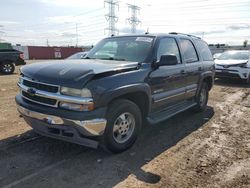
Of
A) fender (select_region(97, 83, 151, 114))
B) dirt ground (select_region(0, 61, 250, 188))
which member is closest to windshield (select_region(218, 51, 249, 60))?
dirt ground (select_region(0, 61, 250, 188))

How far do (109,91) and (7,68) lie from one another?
A: 13441 mm

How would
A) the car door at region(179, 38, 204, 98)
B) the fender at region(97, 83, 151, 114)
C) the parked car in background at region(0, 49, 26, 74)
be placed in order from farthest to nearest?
the parked car in background at region(0, 49, 26, 74) → the car door at region(179, 38, 204, 98) → the fender at region(97, 83, 151, 114)

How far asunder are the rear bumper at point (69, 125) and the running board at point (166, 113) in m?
1.27

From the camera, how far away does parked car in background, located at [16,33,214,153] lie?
369 centimetres

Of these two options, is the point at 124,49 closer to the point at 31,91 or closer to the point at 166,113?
the point at 166,113

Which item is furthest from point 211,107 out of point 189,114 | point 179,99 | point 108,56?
point 108,56

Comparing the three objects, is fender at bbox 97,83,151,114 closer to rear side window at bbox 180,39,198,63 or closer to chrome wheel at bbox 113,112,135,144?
chrome wheel at bbox 113,112,135,144

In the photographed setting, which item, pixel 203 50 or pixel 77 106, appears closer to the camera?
pixel 77 106

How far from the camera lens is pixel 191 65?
20.1ft

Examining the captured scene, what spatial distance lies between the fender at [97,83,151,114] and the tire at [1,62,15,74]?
13.0 m

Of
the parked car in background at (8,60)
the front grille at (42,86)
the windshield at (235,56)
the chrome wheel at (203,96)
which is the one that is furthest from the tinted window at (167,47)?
the parked car in background at (8,60)

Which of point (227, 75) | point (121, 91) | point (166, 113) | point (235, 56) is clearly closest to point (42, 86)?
point (121, 91)

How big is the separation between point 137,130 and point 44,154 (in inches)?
60.5

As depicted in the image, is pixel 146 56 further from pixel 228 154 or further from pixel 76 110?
pixel 228 154
